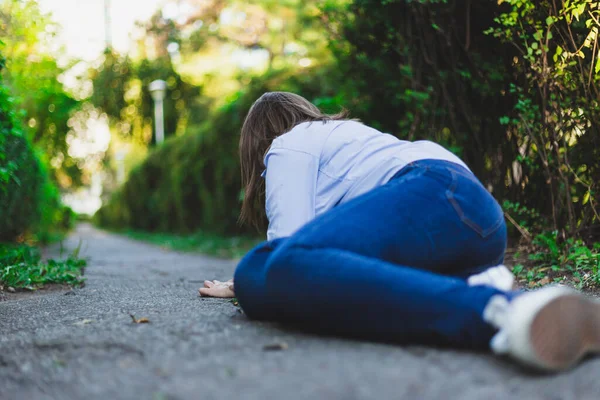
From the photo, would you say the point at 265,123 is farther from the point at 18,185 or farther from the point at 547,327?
the point at 18,185

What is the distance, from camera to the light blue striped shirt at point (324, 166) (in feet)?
6.89

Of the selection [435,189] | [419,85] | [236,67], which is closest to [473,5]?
[419,85]

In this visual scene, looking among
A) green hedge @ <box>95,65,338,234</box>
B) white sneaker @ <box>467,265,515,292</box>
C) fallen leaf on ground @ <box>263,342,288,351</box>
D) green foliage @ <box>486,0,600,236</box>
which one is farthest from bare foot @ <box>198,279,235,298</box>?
green hedge @ <box>95,65,338,234</box>

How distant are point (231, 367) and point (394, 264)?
57 cm

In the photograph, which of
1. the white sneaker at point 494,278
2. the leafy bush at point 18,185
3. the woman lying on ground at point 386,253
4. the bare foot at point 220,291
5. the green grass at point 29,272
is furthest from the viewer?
the leafy bush at point 18,185

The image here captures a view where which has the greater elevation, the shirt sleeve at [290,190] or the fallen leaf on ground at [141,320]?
the shirt sleeve at [290,190]

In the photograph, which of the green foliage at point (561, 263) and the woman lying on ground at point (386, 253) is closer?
the woman lying on ground at point (386, 253)

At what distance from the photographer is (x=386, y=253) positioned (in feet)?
6.12

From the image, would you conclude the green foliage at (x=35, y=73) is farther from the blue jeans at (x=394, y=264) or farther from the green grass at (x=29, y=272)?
the blue jeans at (x=394, y=264)

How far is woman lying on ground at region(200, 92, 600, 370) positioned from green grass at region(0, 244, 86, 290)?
6.91ft

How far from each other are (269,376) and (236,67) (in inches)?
904

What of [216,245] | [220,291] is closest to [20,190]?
[216,245]

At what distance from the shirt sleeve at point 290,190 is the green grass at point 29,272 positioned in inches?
90.7

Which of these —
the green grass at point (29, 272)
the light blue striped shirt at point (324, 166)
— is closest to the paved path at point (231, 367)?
the light blue striped shirt at point (324, 166)
